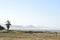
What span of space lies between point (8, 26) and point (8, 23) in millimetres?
1564

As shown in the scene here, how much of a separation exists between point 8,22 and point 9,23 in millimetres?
725

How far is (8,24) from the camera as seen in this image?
93000 millimetres

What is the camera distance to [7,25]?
9275 cm

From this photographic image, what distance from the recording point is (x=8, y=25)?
304 feet

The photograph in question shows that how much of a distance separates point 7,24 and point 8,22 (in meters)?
1.23

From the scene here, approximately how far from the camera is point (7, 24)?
306 feet

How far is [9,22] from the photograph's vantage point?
94.3 metres

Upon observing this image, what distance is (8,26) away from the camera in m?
92.9

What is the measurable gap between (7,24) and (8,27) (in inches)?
65.8

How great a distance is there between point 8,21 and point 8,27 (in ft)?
11.1

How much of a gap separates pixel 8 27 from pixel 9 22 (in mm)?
2989

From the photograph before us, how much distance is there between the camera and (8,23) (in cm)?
9331

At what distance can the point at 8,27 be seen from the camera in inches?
3649

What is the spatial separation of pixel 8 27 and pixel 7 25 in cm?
113
